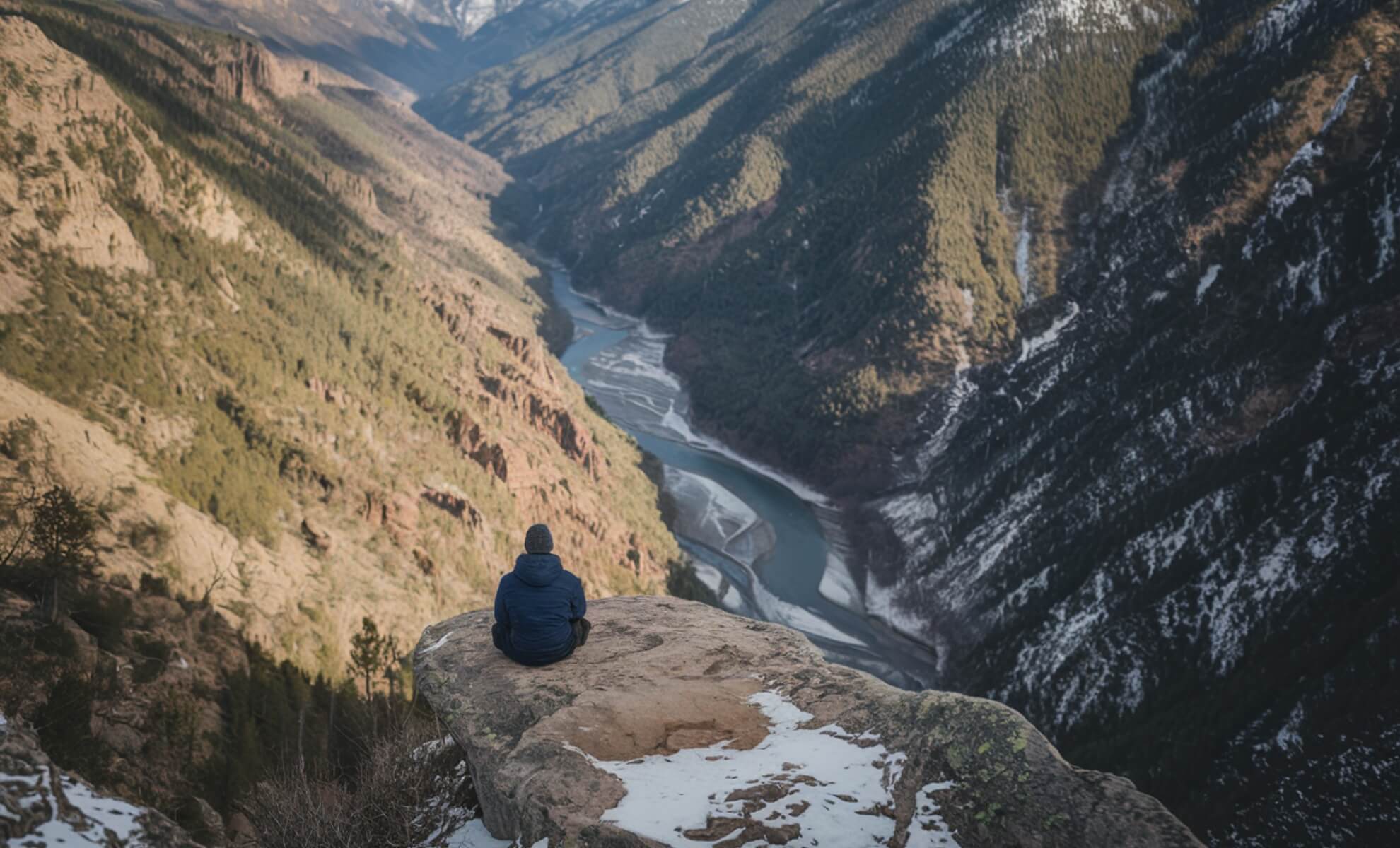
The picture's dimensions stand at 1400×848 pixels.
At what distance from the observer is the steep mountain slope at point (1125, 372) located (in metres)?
52.3

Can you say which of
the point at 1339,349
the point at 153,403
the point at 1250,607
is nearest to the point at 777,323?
the point at 1339,349

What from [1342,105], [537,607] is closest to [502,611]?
[537,607]

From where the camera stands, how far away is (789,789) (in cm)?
1365

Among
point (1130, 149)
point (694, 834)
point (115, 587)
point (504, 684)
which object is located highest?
point (1130, 149)

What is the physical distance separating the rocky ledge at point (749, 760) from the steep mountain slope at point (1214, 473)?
3349cm

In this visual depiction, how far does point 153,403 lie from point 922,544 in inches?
3008

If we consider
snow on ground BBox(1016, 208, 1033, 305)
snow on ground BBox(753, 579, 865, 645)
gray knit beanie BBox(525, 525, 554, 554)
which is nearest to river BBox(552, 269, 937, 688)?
snow on ground BBox(753, 579, 865, 645)

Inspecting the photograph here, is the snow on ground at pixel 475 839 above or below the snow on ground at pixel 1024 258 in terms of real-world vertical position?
below

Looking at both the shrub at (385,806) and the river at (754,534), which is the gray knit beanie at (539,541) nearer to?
the shrub at (385,806)

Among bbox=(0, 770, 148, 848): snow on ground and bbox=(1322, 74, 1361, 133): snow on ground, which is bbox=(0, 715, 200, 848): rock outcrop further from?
bbox=(1322, 74, 1361, 133): snow on ground

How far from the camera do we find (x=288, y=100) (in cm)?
18950

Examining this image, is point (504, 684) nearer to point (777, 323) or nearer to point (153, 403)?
point (153, 403)

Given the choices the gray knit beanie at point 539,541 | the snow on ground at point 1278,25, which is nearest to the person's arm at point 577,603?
the gray knit beanie at point 539,541

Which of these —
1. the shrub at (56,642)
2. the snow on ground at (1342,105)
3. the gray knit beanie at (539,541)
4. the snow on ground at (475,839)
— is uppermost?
the snow on ground at (1342,105)
